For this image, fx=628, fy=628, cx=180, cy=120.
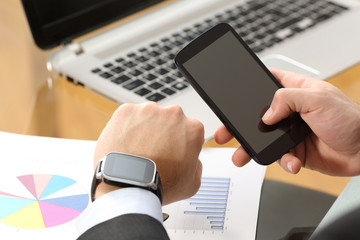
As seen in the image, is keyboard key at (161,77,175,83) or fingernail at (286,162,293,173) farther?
keyboard key at (161,77,175,83)

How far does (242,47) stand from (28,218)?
342 mm

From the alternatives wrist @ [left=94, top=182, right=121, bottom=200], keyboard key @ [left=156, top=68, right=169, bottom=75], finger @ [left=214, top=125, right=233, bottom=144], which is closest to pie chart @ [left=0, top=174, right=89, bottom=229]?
wrist @ [left=94, top=182, right=121, bottom=200]


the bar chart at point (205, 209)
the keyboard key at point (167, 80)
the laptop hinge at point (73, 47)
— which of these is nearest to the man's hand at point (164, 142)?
the bar chart at point (205, 209)

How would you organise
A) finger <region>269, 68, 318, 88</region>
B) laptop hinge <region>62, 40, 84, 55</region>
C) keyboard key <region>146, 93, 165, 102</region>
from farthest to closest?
laptop hinge <region>62, 40, 84, 55</region>
keyboard key <region>146, 93, 165, 102</region>
finger <region>269, 68, 318, 88</region>

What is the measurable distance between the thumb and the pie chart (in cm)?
25

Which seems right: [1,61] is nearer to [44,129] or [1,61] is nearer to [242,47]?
[44,129]

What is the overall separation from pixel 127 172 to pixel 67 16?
1.50 ft

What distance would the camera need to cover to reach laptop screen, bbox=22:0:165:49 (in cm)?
101

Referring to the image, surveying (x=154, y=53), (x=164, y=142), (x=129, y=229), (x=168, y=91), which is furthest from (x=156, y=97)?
(x=129, y=229)

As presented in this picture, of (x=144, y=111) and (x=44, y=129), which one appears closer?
(x=144, y=111)

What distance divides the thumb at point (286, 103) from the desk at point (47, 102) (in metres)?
0.11

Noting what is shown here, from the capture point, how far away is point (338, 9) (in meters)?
1.22

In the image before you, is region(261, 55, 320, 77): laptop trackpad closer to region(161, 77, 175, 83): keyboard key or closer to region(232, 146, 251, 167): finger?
region(161, 77, 175, 83): keyboard key

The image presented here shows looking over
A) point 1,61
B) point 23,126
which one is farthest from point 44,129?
point 1,61
